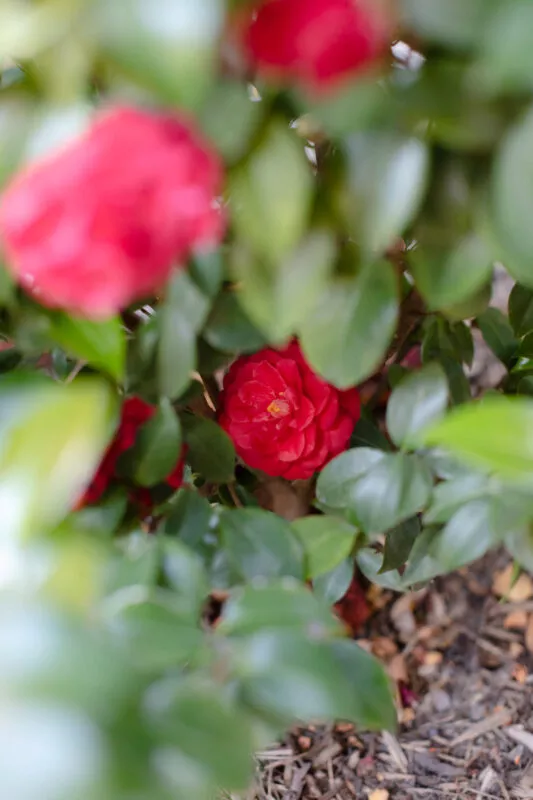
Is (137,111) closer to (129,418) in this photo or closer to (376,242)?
(376,242)

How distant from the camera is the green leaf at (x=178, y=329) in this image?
12.4 inches

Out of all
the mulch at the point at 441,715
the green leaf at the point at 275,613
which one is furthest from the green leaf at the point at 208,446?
the mulch at the point at 441,715

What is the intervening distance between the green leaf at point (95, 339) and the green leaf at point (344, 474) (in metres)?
0.15

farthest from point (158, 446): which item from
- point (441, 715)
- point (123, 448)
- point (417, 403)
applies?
point (441, 715)

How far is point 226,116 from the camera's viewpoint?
23cm

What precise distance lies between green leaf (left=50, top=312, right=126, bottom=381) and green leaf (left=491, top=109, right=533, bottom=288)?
0.17 meters

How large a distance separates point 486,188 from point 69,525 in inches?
8.3

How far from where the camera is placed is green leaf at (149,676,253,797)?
207mm

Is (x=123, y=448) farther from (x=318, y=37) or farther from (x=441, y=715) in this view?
(x=441, y=715)

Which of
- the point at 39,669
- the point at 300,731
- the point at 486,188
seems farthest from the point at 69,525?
the point at 300,731

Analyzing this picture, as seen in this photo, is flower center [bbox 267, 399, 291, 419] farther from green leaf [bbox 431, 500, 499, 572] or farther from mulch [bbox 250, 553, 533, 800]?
mulch [bbox 250, 553, 533, 800]

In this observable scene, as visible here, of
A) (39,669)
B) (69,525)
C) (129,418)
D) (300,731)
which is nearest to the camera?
(39,669)

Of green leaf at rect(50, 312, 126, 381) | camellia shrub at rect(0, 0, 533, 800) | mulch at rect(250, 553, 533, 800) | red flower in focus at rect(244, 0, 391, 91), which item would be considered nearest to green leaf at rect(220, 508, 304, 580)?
camellia shrub at rect(0, 0, 533, 800)

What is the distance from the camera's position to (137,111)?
22cm
